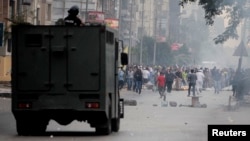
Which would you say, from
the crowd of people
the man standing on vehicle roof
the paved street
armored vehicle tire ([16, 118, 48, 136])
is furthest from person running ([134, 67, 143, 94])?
the man standing on vehicle roof

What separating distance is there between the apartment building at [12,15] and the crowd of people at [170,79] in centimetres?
690

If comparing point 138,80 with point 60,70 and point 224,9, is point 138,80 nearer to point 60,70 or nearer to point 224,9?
point 224,9

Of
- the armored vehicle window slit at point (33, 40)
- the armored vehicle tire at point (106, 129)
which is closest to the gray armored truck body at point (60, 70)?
the armored vehicle window slit at point (33, 40)

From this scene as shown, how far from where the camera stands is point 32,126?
20.0m

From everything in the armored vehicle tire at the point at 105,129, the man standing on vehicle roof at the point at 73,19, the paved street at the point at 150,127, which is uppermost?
the man standing on vehicle roof at the point at 73,19

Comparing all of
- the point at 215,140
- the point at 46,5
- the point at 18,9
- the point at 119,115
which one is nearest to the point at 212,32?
the point at 46,5

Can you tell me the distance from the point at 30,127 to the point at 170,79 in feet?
110

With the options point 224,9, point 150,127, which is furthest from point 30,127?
point 224,9

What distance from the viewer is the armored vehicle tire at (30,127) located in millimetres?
19734

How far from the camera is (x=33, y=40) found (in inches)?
757

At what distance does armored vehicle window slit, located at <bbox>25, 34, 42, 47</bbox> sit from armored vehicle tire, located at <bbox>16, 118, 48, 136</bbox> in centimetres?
171

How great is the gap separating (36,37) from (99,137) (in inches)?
101

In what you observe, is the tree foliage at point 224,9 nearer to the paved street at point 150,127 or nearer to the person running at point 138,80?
the paved street at point 150,127

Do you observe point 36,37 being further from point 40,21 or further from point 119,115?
point 40,21
